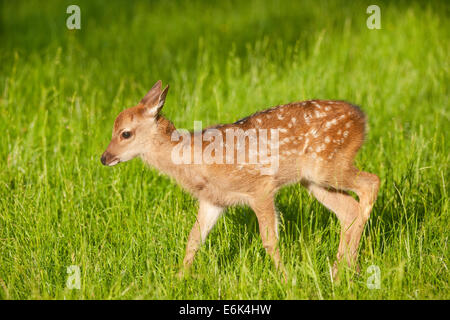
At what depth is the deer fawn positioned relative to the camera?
164 inches

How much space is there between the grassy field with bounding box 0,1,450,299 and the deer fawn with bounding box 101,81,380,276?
169 millimetres

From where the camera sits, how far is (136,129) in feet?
13.8

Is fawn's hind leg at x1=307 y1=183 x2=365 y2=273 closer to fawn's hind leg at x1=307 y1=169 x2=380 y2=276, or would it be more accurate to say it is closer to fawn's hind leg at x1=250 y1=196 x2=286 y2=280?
fawn's hind leg at x1=307 y1=169 x2=380 y2=276

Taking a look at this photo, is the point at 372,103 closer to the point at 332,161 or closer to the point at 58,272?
the point at 332,161

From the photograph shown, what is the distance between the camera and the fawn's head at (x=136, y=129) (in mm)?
4172

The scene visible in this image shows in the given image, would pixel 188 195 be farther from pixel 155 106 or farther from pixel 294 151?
pixel 294 151

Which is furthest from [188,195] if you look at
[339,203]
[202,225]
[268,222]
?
[339,203]

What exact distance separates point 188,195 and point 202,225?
26.9 inches

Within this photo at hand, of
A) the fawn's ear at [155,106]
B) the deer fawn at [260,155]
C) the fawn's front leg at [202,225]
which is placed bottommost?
the fawn's front leg at [202,225]

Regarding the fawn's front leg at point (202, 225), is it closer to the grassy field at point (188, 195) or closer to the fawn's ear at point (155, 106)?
the grassy field at point (188, 195)

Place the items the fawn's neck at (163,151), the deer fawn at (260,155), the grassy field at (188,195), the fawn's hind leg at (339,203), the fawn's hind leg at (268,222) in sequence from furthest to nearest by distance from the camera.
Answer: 1. the fawn's hind leg at (339,203)
2. the fawn's neck at (163,151)
3. the deer fawn at (260,155)
4. the fawn's hind leg at (268,222)
5. the grassy field at (188,195)

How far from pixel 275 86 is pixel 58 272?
338cm

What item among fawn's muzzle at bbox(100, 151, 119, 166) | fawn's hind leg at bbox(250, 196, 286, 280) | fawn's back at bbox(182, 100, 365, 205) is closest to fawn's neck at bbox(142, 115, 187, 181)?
fawn's back at bbox(182, 100, 365, 205)

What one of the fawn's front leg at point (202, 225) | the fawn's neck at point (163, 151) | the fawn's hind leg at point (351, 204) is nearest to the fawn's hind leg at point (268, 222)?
the fawn's front leg at point (202, 225)
